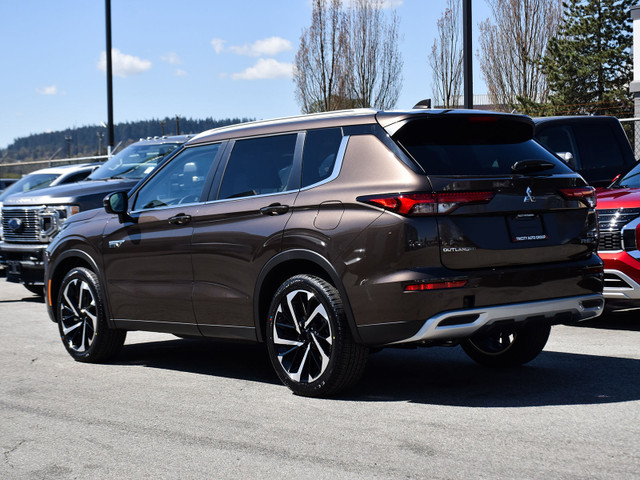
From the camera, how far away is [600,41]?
51.2m

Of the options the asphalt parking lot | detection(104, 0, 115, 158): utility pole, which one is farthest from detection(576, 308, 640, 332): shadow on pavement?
detection(104, 0, 115, 158): utility pole

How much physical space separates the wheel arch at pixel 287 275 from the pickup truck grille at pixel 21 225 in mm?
7180

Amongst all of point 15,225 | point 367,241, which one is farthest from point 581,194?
point 15,225

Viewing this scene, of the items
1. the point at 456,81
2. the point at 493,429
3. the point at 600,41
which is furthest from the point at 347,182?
the point at 600,41

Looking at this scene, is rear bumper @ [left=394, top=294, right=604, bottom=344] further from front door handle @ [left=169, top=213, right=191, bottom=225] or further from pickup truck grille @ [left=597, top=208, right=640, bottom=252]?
pickup truck grille @ [left=597, top=208, right=640, bottom=252]

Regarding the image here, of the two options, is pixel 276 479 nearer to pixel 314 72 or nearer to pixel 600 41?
pixel 314 72

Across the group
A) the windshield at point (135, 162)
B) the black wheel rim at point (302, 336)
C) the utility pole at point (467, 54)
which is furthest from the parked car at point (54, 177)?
the black wheel rim at point (302, 336)

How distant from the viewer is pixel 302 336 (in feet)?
20.0

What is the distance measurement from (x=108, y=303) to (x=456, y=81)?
30.8 m

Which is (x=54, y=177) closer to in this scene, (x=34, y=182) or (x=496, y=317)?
Result: (x=34, y=182)

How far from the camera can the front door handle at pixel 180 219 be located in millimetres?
6949

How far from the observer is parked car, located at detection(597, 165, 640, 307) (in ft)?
27.9

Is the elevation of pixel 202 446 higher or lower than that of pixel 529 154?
lower

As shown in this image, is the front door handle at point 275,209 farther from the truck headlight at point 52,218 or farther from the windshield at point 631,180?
the truck headlight at point 52,218
